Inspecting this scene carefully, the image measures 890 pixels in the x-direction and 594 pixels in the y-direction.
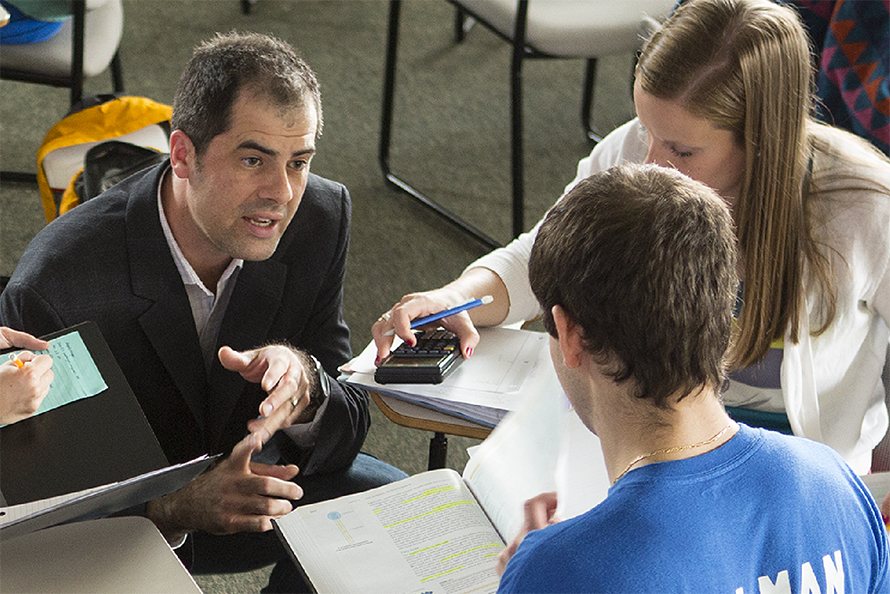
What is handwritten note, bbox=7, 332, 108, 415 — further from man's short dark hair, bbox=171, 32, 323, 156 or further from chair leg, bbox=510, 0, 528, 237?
chair leg, bbox=510, 0, 528, 237

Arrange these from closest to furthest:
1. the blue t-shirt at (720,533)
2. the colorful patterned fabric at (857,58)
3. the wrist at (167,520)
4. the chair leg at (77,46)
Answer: the blue t-shirt at (720,533) → the wrist at (167,520) → the colorful patterned fabric at (857,58) → the chair leg at (77,46)

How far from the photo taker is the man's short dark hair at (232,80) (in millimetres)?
1562

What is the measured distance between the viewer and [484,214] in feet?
10.7

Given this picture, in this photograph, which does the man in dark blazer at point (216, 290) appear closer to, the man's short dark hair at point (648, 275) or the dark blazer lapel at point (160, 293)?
the dark blazer lapel at point (160, 293)

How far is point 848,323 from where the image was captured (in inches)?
64.2

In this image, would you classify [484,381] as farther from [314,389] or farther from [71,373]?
[71,373]

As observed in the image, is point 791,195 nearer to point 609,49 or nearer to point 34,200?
point 609,49

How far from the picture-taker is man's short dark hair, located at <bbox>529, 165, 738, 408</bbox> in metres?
0.93

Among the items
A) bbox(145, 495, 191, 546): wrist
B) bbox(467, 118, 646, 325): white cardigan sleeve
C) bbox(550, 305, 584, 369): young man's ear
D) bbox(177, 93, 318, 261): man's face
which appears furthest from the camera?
bbox(467, 118, 646, 325): white cardigan sleeve

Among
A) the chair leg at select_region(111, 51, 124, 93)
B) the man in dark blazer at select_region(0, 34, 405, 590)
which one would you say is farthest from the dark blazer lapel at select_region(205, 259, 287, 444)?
the chair leg at select_region(111, 51, 124, 93)

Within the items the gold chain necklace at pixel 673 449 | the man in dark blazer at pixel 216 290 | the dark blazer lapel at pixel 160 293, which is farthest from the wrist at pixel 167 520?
the gold chain necklace at pixel 673 449

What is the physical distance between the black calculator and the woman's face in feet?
1.45

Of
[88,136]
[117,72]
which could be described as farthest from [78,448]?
[117,72]

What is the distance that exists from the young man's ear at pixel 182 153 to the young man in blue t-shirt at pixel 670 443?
79 cm
